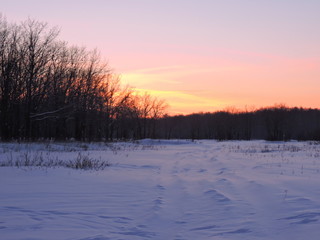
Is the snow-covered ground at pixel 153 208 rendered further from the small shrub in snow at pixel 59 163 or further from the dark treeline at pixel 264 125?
the dark treeline at pixel 264 125

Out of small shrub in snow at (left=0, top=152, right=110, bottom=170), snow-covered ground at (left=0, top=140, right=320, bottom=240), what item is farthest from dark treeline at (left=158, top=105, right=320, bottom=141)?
snow-covered ground at (left=0, top=140, right=320, bottom=240)

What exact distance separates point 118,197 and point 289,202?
350 cm

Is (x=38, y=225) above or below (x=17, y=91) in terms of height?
below

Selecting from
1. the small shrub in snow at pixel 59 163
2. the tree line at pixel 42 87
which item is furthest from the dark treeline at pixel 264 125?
the small shrub in snow at pixel 59 163

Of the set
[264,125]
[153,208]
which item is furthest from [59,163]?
[264,125]

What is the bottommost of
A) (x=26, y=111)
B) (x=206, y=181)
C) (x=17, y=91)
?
(x=206, y=181)

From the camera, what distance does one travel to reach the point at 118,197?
6.61m

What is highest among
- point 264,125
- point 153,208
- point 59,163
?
point 264,125

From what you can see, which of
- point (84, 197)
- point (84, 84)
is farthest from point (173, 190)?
point (84, 84)

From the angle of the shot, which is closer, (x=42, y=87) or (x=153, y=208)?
(x=153, y=208)

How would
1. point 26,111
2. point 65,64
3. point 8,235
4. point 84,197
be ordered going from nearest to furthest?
point 8,235, point 84,197, point 26,111, point 65,64

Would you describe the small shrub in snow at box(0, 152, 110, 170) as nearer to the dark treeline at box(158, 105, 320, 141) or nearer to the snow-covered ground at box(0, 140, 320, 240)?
the snow-covered ground at box(0, 140, 320, 240)

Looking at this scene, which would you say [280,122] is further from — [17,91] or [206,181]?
[206,181]

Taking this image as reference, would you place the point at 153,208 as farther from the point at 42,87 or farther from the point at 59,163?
the point at 42,87
